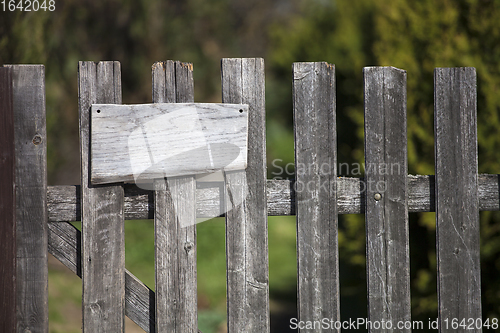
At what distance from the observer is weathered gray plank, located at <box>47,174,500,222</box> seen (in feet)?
5.56

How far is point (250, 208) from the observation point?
1720 millimetres

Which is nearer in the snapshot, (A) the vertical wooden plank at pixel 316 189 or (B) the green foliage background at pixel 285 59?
(A) the vertical wooden plank at pixel 316 189

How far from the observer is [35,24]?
3355 mm

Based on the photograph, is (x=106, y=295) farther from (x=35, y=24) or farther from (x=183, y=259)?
(x=35, y=24)

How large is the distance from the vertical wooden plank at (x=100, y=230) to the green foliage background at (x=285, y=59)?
5.03 feet

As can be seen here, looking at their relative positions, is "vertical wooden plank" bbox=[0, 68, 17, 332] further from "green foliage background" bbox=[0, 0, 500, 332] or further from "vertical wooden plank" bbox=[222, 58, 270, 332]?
"green foliage background" bbox=[0, 0, 500, 332]

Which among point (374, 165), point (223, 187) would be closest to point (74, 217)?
point (223, 187)

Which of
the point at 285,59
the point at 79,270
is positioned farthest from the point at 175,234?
the point at 285,59

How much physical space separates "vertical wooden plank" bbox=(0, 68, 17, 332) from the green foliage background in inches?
52.5

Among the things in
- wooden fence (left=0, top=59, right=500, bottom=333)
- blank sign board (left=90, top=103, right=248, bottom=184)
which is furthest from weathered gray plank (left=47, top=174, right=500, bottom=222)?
blank sign board (left=90, top=103, right=248, bottom=184)

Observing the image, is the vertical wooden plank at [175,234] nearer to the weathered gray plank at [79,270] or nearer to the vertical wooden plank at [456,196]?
the weathered gray plank at [79,270]

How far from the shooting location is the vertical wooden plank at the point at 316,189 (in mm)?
1719

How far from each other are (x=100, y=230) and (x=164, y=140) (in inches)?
18.8

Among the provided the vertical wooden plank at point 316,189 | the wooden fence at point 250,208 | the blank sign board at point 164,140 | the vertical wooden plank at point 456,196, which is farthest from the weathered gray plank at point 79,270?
the vertical wooden plank at point 456,196
